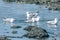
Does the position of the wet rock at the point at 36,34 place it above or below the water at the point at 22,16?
above

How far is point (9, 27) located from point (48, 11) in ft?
32.2

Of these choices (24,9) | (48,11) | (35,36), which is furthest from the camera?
(24,9)

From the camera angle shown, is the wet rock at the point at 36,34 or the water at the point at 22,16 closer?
the wet rock at the point at 36,34

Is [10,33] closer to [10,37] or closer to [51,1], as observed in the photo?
[10,37]

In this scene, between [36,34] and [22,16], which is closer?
[36,34]

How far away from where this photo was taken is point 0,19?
3341 centimetres

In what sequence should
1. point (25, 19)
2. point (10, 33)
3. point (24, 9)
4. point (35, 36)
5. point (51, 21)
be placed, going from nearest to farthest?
1. point (35, 36)
2. point (10, 33)
3. point (51, 21)
4. point (25, 19)
5. point (24, 9)

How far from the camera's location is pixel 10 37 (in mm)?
24672

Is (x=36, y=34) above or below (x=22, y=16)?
above

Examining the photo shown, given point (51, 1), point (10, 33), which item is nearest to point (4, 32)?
point (10, 33)

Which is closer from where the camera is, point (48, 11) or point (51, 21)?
point (51, 21)

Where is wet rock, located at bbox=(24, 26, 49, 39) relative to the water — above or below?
above

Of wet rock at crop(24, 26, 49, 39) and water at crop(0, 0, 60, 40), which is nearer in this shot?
wet rock at crop(24, 26, 49, 39)

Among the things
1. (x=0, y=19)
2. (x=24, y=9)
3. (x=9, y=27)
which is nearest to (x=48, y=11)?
(x=24, y=9)
